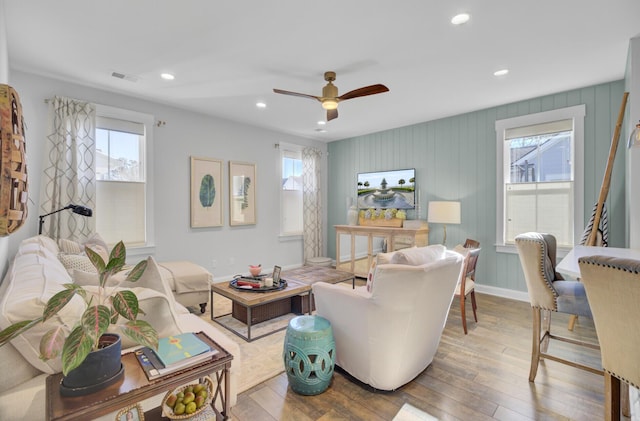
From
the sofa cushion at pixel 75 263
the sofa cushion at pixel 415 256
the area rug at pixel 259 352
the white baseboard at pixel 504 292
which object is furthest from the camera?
the white baseboard at pixel 504 292

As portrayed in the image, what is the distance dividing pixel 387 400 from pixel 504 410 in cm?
72

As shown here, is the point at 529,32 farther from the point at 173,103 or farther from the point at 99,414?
the point at 173,103

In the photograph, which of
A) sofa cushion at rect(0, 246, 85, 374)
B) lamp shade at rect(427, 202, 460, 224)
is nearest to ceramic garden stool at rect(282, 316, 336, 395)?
sofa cushion at rect(0, 246, 85, 374)

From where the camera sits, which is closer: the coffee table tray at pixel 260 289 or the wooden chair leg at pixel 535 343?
the wooden chair leg at pixel 535 343

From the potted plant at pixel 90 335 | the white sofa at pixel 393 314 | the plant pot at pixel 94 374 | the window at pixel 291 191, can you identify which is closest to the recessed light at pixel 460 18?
the white sofa at pixel 393 314

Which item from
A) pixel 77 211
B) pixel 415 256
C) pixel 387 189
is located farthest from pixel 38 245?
pixel 387 189

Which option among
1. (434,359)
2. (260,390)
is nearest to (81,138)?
(260,390)

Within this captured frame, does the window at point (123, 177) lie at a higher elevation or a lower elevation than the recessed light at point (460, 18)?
lower

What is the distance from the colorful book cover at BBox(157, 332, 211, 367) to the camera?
1.20 meters

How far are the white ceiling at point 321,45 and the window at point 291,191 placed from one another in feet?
6.32

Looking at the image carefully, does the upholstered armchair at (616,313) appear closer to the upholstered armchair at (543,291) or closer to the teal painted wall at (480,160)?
the upholstered armchair at (543,291)

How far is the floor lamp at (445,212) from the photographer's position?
4.23 meters

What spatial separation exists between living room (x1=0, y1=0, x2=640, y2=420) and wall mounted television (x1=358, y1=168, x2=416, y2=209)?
0.15 metres

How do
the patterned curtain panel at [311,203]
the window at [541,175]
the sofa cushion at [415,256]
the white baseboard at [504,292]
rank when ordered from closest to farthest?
the sofa cushion at [415,256] < the window at [541,175] < the white baseboard at [504,292] < the patterned curtain panel at [311,203]
